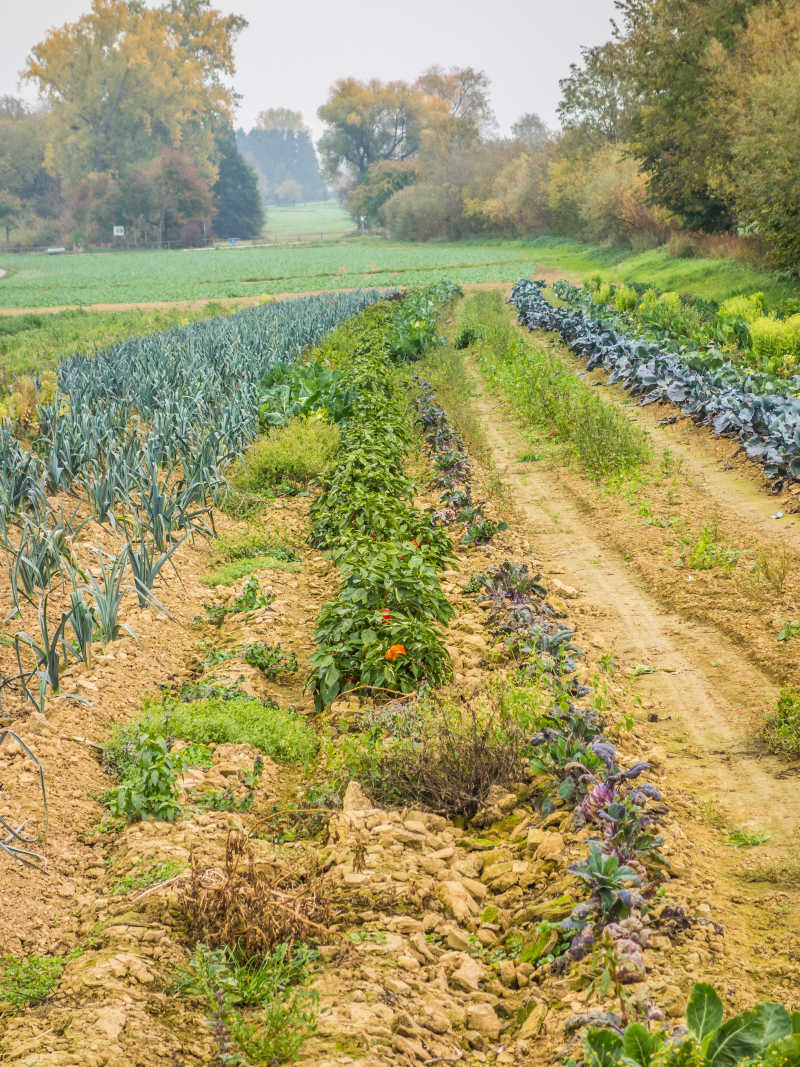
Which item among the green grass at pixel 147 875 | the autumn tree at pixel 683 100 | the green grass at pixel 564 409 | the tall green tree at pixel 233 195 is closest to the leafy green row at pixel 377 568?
the green grass at pixel 147 875

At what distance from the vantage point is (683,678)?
5.38 meters

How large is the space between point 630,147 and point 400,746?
34858 mm

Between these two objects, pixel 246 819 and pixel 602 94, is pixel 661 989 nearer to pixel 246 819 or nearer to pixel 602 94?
pixel 246 819

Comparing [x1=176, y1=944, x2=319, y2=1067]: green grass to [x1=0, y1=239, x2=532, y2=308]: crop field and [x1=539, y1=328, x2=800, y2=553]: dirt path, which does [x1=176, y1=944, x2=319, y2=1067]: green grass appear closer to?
[x1=539, y1=328, x2=800, y2=553]: dirt path

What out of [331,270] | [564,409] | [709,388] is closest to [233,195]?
[331,270]

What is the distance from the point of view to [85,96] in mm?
80312

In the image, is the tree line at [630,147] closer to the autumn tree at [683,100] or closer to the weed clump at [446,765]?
the autumn tree at [683,100]

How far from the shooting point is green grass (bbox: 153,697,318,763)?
4.66 metres

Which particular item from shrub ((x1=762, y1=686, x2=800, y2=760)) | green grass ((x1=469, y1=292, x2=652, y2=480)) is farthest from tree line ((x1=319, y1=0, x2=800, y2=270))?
shrub ((x1=762, y1=686, x2=800, y2=760))

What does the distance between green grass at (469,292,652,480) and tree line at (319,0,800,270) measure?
7.77 m

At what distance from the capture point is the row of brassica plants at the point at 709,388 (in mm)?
9094

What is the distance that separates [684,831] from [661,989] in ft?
3.66

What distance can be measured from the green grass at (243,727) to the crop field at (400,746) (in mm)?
20

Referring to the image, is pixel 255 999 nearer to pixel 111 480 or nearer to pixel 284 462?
pixel 111 480
